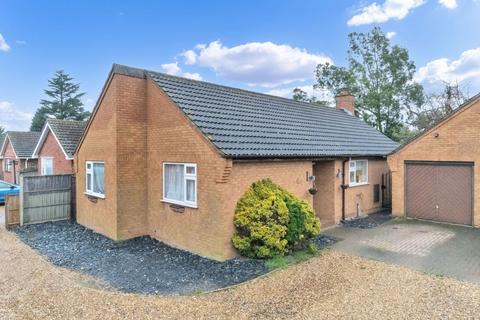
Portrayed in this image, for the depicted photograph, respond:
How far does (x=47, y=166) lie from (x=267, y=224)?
17242 mm

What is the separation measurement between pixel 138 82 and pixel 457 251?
1115cm

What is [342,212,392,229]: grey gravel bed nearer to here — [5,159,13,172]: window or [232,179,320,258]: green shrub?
[232,179,320,258]: green shrub

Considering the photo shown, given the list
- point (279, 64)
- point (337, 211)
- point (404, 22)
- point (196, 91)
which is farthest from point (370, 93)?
point (196, 91)

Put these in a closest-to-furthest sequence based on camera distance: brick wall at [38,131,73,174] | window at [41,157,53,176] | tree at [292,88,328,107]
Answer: brick wall at [38,131,73,174] → window at [41,157,53,176] → tree at [292,88,328,107]

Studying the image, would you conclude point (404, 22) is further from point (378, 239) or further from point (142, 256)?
point (142, 256)

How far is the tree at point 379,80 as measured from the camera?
1318 inches

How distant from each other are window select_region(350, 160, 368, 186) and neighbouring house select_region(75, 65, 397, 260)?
9cm

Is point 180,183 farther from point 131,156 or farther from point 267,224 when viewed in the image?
point 267,224

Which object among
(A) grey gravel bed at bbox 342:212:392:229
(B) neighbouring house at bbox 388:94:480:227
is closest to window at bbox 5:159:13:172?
(A) grey gravel bed at bbox 342:212:392:229

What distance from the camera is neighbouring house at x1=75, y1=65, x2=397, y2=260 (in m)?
8.36

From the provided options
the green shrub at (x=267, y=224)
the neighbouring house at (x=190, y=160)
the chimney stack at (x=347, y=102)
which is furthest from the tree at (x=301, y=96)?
the green shrub at (x=267, y=224)

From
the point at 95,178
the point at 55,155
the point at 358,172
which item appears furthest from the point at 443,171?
the point at 55,155

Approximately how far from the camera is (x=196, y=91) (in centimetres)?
1122

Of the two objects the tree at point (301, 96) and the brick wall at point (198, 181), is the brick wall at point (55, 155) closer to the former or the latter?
the brick wall at point (198, 181)
